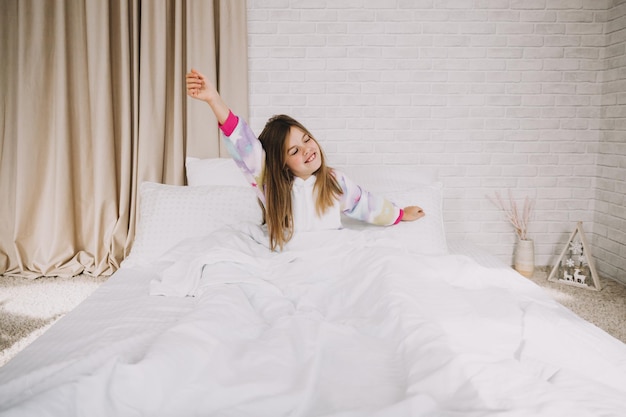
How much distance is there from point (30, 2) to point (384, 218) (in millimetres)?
2282

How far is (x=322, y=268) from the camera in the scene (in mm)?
1590

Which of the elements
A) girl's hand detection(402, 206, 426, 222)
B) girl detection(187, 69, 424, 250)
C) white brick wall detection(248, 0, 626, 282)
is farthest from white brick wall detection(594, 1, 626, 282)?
girl detection(187, 69, 424, 250)

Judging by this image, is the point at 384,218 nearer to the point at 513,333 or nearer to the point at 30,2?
the point at 513,333

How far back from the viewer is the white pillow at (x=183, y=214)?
203 cm

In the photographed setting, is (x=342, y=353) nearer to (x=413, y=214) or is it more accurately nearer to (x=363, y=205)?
(x=363, y=205)

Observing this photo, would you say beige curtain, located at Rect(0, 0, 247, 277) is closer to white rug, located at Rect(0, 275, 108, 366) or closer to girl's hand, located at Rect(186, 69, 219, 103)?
white rug, located at Rect(0, 275, 108, 366)

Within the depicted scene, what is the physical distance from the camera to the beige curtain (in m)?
2.71

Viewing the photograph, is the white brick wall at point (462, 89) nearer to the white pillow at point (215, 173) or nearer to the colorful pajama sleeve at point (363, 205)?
the white pillow at point (215, 173)

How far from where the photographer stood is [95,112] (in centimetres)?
277

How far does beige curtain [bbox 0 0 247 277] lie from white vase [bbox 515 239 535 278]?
1706 millimetres

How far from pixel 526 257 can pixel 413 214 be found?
Result: 3.39 ft

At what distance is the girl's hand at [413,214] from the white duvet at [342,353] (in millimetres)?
479

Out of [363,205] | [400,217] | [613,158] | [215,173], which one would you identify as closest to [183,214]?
[215,173]

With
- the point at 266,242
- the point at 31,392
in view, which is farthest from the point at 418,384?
the point at 266,242
